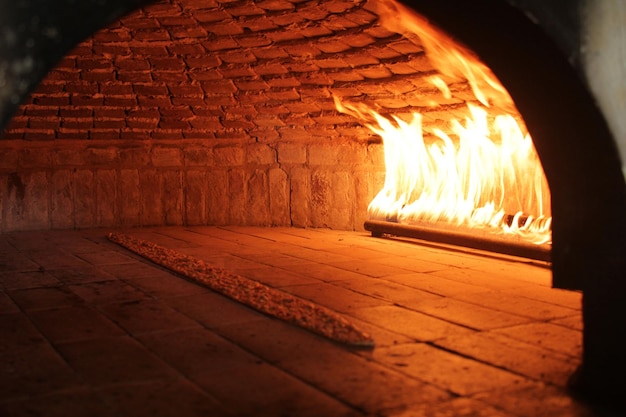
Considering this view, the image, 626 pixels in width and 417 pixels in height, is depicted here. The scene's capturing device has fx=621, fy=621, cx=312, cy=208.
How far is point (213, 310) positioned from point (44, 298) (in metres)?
1.11

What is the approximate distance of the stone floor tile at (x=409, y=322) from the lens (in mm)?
2930

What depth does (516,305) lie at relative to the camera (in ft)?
11.5

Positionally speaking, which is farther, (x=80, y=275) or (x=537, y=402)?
(x=80, y=275)

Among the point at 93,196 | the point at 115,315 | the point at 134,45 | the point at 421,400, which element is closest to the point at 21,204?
the point at 93,196

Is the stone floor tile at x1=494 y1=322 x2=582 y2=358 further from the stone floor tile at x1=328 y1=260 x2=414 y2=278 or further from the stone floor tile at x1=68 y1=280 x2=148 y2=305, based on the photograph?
the stone floor tile at x1=68 y1=280 x2=148 y2=305

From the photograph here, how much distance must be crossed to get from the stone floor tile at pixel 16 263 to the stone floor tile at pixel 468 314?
3008 mm

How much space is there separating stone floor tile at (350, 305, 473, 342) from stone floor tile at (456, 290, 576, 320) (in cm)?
49

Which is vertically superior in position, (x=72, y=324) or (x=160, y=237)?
(x=160, y=237)

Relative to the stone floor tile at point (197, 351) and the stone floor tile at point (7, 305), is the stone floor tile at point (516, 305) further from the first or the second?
the stone floor tile at point (7, 305)

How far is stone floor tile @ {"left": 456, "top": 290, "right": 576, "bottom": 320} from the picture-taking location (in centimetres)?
331

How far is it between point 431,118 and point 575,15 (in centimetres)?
419

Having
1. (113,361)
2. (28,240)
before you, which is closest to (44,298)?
(113,361)

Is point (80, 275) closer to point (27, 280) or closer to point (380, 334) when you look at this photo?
point (27, 280)

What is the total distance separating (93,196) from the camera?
285 inches
